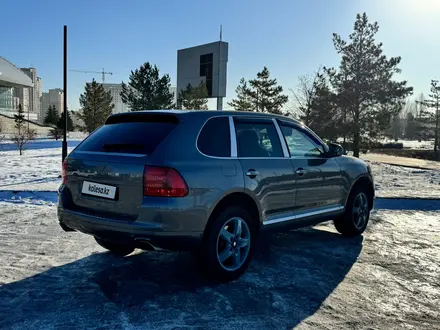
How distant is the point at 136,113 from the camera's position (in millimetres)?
4258

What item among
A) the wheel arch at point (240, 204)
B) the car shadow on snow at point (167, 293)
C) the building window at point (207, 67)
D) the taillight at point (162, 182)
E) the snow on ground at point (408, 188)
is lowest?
the car shadow on snow at point (167, 293)

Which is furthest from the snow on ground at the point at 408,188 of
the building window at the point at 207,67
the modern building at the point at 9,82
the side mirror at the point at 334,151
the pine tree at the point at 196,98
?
the modern building at the point at 9,82

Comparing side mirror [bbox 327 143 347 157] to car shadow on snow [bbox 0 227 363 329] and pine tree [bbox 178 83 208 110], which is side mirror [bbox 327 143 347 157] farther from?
pine tree [bbox 178 83 208 110]

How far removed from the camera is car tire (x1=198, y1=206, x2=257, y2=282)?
12.8 ft

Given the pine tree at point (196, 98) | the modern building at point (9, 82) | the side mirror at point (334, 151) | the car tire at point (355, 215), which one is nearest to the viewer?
the side mirror at point (334, 151)

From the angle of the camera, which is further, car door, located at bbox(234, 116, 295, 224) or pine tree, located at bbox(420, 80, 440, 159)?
pine tree, located at bbox(420, 80, 440, 159)

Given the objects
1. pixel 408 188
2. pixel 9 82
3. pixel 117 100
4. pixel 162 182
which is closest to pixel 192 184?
pixel 162 182

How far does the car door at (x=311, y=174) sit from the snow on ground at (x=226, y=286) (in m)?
0.61

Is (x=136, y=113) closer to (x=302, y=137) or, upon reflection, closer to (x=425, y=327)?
(x=302, y=137)


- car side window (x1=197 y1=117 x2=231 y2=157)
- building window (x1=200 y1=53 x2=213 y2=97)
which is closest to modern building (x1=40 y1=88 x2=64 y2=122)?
building window (x1=200 y1=53 x2=213 y2=97)

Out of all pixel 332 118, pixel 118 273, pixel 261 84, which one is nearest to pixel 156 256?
pixel 118 273

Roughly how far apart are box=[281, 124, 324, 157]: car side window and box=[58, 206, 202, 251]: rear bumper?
1.80 metres

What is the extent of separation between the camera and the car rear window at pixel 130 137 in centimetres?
380

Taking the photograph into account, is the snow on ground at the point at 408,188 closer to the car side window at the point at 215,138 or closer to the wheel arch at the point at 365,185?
A: the wheel arch at the point at 365,185
